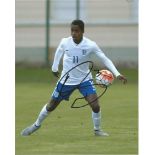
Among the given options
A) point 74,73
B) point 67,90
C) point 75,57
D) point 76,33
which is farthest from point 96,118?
point 76,33

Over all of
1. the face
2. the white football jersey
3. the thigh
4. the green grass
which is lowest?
the green grass

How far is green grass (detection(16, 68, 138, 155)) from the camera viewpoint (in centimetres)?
1109

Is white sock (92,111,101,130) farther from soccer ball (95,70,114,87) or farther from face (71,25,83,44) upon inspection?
face (71,25,83,44)

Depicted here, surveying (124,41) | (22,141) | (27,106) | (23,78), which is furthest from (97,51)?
(124,41)

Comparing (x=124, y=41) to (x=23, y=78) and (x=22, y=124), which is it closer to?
(x=23, y=78)

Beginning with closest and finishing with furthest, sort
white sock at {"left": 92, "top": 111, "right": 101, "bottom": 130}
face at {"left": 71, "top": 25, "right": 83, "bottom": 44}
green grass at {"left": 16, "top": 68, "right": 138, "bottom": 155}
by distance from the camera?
green grass at {"left": 16, "top": 68, "right": 138, "bottom": 155}, face at {"left": 71, "top": 25, "right": 83, "bottom": 44}, white sock at {"left": 92, "top": 111, "right": 101, "bottom": 130}

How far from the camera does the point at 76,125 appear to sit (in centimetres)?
1379

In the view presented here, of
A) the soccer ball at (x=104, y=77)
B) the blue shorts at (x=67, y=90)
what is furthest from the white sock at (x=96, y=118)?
the soccer ball at (x=104, y=77)

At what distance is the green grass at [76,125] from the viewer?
1109 centimetres

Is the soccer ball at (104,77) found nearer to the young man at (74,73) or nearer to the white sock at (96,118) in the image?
the young man at (74,73)

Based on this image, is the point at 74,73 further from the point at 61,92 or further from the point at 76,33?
the point at 76,33

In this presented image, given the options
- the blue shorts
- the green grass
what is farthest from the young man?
the green grass

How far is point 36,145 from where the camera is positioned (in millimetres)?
11375
